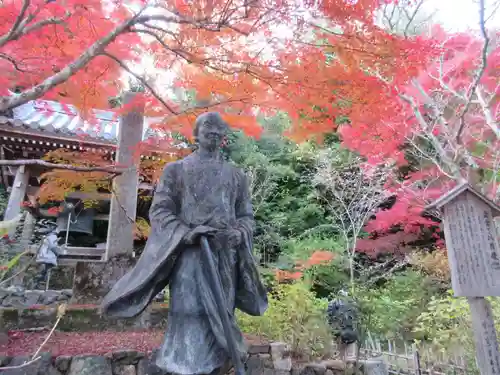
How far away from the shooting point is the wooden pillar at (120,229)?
5.65 metres

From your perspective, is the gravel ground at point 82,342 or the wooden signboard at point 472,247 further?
the gravel ground at point 82,342

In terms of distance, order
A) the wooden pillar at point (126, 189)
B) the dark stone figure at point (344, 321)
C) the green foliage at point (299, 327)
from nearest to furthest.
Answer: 1. the dark stone figure at point (344, 321)
2. the green foliage at point (299, 327)
3. the wooden pillar at point (126, 189)

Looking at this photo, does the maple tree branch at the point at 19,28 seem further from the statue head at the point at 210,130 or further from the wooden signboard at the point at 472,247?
the wooden signboard at the point at 472,247

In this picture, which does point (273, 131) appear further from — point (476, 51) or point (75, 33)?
point (75, 33)

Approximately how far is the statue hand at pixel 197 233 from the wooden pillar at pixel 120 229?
3879 mm

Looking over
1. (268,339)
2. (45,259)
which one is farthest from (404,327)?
(45,259)

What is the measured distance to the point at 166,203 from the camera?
8.65 feet

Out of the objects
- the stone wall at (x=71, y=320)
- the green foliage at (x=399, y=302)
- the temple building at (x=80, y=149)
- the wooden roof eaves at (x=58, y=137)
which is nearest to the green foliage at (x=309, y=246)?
the green foliage at (x=399, y=302)

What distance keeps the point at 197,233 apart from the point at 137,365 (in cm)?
298

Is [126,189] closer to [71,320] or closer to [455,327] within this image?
[71,320]

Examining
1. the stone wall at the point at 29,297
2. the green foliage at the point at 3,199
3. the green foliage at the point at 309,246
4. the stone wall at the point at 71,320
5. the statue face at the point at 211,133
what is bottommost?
the stone wall at the point at 71,320

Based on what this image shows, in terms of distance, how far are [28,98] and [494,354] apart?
212 inches

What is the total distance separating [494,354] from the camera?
362 cm

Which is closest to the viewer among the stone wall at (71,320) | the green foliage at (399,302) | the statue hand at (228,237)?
the statue hand at (228,237)
